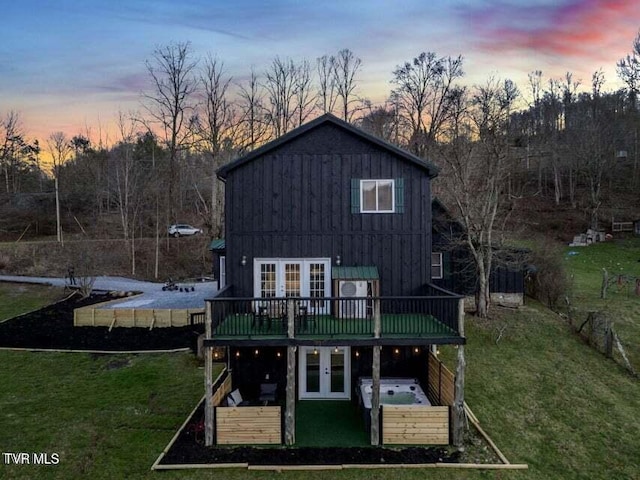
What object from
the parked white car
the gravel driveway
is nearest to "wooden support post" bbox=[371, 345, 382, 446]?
the gravel driveway

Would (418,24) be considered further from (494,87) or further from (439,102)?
(439,102)

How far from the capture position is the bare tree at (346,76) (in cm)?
3241

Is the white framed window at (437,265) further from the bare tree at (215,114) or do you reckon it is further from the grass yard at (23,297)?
the grass yard at (23,297)

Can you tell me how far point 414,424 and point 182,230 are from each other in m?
30.3

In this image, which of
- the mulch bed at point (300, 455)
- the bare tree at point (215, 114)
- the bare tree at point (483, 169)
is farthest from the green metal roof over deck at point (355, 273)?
the bare tree at point (215, 114)

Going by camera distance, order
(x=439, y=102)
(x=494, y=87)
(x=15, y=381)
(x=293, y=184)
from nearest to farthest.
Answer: (x=293, y=184)
(x=15, y=381)
(x=494, y=87)
(x=439, y=102)

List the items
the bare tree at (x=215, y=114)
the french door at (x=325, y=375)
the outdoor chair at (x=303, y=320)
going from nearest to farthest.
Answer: the outdoor chair at (x=303, y=320), the french door at (x=325, y=375), the bare tree at (x=215, y=114)

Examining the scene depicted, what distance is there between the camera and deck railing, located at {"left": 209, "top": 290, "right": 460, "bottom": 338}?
9.55m

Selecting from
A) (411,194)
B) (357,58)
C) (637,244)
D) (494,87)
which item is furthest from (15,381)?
(637,244)

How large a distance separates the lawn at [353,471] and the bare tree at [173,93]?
19.8 metres

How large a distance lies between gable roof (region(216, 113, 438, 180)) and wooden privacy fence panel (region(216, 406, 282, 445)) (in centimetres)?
648

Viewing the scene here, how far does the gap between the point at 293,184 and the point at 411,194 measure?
11.4ft

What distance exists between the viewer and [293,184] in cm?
1191

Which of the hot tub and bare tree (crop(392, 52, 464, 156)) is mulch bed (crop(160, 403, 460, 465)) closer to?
the hot tub
